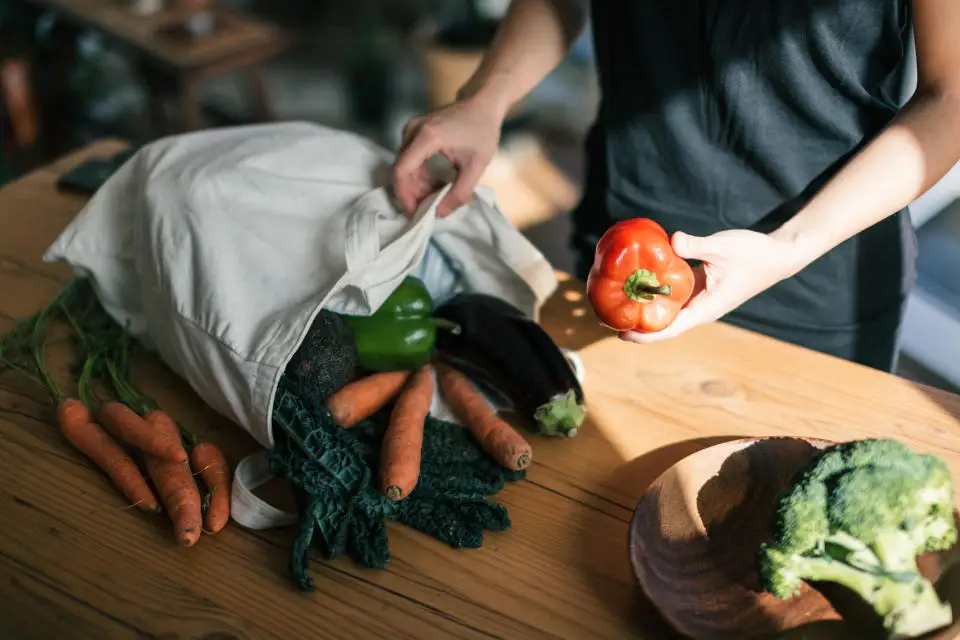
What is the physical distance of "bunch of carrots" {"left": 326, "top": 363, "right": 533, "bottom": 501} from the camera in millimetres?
A: 958

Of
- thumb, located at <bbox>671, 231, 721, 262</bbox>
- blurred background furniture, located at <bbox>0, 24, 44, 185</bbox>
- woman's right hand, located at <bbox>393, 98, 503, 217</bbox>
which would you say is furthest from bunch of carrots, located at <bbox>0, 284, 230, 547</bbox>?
blurred background furniture, located at <bbox>0, 24, 44, 185</bbox>

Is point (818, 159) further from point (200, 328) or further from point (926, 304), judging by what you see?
point (926, 304)

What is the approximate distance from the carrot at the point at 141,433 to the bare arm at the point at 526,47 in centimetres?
66

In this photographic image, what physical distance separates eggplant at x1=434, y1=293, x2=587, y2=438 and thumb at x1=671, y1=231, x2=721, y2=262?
0.72ft

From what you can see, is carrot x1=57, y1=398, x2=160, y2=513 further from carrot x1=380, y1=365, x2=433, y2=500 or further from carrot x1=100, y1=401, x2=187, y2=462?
carrot x1=380, y1=365, x2=433, y2=500

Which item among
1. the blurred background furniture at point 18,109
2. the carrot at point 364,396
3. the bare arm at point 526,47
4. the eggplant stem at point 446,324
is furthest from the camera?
the blurred background furniture at point 18,109

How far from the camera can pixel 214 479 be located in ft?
3.27

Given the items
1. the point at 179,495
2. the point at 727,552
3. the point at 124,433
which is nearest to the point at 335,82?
the point at 124,433

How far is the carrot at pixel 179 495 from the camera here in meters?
0.92

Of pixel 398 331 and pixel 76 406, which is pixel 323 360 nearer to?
pixel 398 331

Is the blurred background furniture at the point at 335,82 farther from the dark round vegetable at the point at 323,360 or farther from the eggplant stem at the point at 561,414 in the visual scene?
the dark round vegetable at the point at 323,360

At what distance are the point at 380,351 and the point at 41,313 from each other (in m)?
0.50

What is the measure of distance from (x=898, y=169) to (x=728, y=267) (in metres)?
0.23

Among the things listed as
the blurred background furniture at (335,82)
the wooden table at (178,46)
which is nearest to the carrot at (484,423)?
the blurred background furniture at (335,82)
